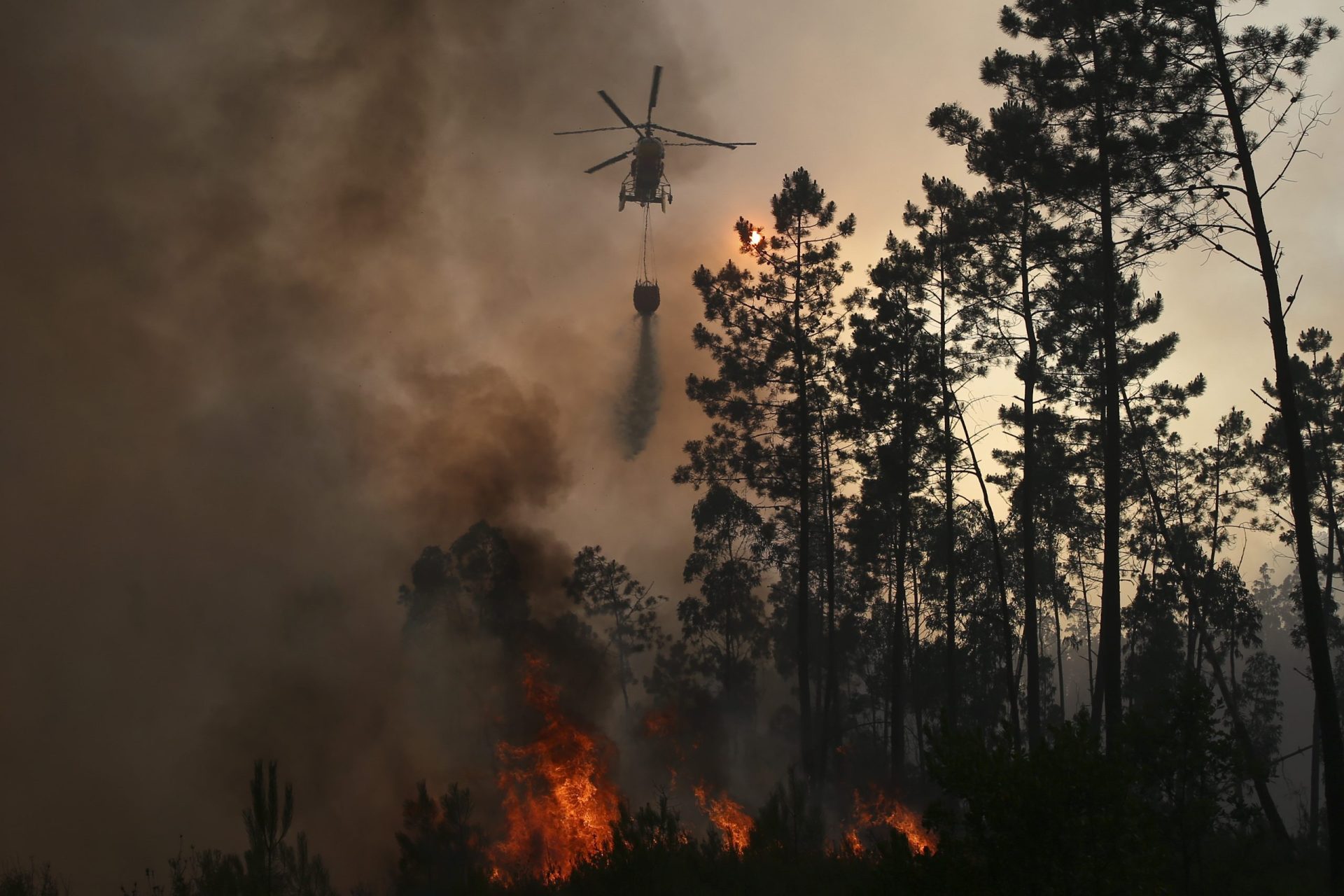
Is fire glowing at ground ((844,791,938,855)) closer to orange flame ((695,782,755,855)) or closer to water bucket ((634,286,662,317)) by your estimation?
orange flame ((695,782,755,855))

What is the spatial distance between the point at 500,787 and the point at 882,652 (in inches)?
920

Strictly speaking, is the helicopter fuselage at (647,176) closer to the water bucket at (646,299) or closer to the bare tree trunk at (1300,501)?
the water bucket at (646,299)

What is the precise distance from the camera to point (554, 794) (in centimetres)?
3095

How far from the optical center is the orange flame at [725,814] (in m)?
28.2

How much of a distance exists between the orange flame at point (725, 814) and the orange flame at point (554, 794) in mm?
3610

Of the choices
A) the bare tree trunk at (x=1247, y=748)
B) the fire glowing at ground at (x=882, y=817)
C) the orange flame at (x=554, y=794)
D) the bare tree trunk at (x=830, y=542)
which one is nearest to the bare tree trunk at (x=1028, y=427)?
the bare tree trunk at (x=1247, y=748)

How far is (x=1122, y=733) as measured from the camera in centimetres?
1262

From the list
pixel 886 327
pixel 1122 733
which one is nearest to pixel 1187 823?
pixel 1122 733

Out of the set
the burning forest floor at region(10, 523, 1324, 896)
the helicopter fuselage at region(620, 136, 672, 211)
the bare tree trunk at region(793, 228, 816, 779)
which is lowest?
the burning forest floor at region(10, 523, 1324, 896)

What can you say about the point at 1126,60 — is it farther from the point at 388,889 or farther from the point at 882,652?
the point at 882,652

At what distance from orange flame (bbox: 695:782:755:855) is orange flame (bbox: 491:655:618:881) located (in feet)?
11.8

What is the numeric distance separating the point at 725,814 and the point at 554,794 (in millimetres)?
5772

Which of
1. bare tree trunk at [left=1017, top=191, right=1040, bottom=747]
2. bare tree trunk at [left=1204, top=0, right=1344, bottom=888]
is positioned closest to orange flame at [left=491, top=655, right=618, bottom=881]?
bare tree trunk at [left=1017, top=191, right=1040, bottom=747]

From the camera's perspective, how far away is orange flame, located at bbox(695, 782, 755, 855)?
92.4ft
